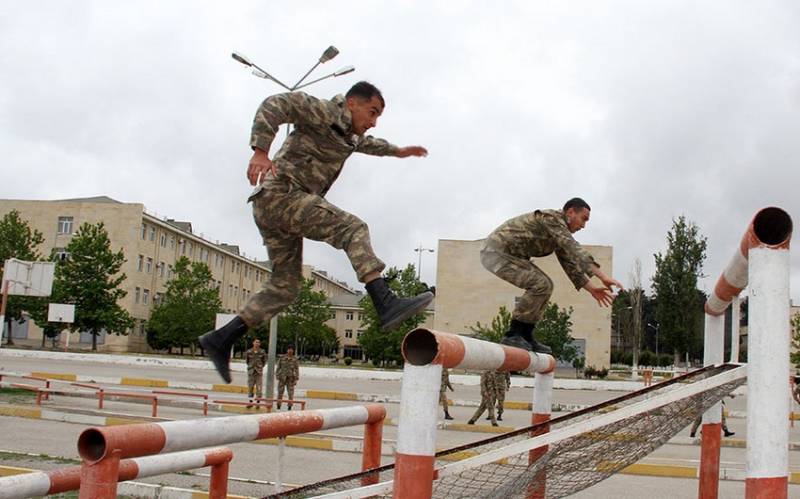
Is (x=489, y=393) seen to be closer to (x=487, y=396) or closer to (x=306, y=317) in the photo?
(x=487, y=396)

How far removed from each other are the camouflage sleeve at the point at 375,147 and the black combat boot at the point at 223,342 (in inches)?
46.4

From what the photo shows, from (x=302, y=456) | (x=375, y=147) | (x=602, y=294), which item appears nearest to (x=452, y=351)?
(x=375, y=147)

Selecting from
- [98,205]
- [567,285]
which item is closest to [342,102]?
[567,285]

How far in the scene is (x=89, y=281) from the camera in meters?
51.1

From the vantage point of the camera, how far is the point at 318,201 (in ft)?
12.3

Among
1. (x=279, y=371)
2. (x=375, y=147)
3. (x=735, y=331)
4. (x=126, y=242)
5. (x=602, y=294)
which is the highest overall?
(x=126, y=242)

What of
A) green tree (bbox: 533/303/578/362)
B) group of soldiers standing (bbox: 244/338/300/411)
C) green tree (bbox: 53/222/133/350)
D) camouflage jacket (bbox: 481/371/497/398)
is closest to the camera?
camouflage jacket (bbox: 481/371/497/398)

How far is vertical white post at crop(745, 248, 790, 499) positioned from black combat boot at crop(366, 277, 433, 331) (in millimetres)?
1616

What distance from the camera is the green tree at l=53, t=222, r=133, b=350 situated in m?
50.8

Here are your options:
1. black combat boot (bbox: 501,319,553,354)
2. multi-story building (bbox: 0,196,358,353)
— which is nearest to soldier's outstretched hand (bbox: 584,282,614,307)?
black combat boot (bbox: 501,319,553,354)

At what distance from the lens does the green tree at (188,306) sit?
54.9m

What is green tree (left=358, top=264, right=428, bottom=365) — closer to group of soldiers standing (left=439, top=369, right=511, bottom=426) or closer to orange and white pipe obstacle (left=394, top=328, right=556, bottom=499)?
group of soldiers standing (left=439, top=369, right=511, bottom=426)

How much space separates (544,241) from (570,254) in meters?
0.32

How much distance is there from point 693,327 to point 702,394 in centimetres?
5527
